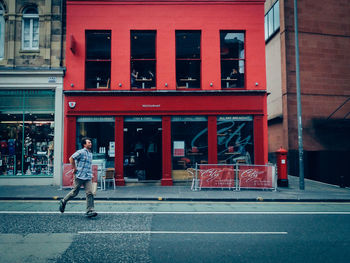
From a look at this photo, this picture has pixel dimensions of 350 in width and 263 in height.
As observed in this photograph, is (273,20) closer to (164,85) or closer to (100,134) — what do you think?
(164,85)

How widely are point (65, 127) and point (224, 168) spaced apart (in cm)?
763

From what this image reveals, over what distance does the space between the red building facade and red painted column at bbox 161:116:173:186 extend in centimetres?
5

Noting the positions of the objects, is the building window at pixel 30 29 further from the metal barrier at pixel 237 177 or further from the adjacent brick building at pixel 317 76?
the adjacent brick building at pixel 317 76

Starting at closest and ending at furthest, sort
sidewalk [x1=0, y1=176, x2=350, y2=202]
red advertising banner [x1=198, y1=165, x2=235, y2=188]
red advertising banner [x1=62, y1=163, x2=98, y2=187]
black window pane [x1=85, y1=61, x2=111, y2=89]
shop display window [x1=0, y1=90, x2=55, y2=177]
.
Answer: sidewalk [x1=0, y1=176, x2=350, y2=202]
red advertising banner [x1=62, y1=163, x2=98, y2=187]
red advertising banner [x1=198, y1=165, x2=235, y2=188]
shop display window [x1=0, y1=90, x2=55, y2=177]
black window pane [x1=85, y1=61, x2=111, y2=89]

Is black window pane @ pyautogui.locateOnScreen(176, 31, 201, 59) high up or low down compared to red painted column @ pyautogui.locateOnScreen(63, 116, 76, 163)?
up

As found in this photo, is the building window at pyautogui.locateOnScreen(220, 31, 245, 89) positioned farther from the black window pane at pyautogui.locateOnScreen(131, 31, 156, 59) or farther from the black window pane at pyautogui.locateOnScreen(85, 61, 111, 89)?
the black window pane at pyautogui.locateOnScreen(85, 61, 111, 89)

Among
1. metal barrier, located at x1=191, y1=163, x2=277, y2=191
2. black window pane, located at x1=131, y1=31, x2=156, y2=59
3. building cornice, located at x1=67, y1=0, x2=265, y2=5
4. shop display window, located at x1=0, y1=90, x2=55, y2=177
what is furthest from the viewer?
black window pane, located at x1=131, y1=31, x2=156, y2=59

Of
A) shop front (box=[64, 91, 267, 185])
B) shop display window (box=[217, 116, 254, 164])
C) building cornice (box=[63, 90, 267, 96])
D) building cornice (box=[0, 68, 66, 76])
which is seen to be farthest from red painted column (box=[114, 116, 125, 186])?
shop display window (box=[217, 116, 254, 164])

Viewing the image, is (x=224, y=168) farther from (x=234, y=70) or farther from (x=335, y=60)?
(x=335, y=60)

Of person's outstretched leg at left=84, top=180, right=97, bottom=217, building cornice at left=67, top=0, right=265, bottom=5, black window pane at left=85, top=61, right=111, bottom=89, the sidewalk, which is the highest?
building cornice at left=67, top=0, right=265, bottom=5

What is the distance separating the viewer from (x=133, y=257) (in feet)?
13.8

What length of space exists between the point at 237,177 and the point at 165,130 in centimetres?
392

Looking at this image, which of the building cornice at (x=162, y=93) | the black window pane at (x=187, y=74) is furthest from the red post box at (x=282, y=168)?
the black window pane at (x=187, y=74)

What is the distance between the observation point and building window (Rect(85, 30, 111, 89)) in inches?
504
